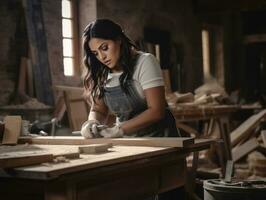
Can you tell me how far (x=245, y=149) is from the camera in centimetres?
827

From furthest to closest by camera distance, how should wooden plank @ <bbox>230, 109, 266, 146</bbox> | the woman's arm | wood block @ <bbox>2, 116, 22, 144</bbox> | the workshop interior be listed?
wooden plank @ <bbox>230, 109, 266, 146</bbox> < the woman's arm < wood block @ <bbox>2, 116, 22, 144</bbox> < the workshop interior

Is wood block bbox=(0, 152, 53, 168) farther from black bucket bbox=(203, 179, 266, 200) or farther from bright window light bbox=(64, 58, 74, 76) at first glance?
bright window light bbox=(64, 58, 74, 76)

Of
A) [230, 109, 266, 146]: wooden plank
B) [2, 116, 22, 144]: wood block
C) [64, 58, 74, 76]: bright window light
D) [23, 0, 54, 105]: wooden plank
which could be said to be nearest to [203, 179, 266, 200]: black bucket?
[2, 116, 22, 144]: wood block

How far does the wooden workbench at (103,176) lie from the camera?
72.9 inches

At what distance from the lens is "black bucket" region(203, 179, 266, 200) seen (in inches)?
122

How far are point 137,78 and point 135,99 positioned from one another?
0.53 ft

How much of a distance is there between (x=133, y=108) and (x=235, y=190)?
890 millimetres

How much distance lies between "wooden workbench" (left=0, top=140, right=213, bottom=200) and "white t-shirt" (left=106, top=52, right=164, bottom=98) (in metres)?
0.62

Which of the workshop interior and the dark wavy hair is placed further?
the dark wavy hair

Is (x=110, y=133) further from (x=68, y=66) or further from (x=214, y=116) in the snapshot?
(x=68, y=66)

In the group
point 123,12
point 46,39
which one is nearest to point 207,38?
point 123,12

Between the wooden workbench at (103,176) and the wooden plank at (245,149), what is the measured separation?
18.9ft

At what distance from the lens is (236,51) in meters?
13.9

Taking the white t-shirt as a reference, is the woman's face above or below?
above
